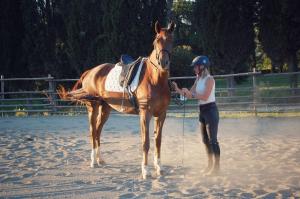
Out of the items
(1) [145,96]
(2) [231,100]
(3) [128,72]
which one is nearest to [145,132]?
(1) [145,96]

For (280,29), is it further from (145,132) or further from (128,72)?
(145,132)

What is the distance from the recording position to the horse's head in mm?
5266

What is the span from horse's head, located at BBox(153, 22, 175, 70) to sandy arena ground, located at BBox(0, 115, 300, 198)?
1.52 meters

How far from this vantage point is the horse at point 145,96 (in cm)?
544

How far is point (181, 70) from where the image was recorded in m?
23.9

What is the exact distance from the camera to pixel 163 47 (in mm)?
5309

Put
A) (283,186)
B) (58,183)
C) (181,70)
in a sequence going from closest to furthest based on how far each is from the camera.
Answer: (283,186) < (58,183) < (181,70)

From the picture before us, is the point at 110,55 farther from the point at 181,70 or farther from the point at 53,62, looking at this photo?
the point at 181,70

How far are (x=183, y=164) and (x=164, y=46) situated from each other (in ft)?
6.80

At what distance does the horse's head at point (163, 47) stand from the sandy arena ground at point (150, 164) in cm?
152

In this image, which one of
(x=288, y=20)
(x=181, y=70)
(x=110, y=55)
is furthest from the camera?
(x=181, y=70)

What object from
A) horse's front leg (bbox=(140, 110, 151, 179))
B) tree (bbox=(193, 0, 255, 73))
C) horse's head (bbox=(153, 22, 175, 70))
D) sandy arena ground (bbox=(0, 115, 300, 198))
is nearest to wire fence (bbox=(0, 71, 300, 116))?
tree (bbox=(193, 0, 255, 73))

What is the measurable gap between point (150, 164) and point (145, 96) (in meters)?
1.38

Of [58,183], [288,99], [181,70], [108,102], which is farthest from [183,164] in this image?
[181,70]
